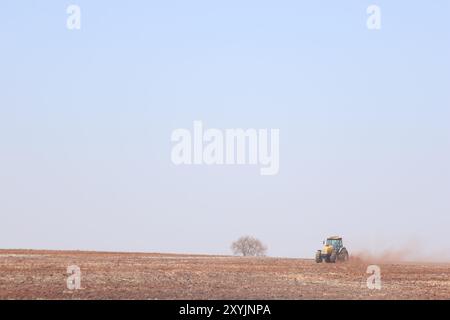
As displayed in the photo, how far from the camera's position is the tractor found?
61.3 m

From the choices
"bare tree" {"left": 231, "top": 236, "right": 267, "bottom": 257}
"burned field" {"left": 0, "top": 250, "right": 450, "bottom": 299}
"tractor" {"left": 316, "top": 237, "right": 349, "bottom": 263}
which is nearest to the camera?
"burned field" {"left": 0, "top": 250, "right": 450, "bottom": 299}

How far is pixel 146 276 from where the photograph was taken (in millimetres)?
39438

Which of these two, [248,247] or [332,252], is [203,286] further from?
[248,247]

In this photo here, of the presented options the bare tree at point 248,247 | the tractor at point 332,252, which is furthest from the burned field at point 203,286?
the bare tree at point 248,247

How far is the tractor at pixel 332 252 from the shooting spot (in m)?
61.3

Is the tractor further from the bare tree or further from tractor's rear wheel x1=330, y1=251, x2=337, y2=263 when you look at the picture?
the bare tree

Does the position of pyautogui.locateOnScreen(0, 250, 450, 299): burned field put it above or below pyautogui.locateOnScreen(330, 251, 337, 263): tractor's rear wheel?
above

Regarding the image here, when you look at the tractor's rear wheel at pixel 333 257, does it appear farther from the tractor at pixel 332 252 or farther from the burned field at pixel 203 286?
the burned field at pixel 203 286

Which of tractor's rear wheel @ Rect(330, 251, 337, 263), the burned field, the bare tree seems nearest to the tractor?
tractor's rear wheel @ Rect(330, 251, 337, 263)

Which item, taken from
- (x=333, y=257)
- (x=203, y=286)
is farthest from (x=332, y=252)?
(x=203, y=286)

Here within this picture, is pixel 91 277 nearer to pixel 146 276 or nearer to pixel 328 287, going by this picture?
pixel 146 276
